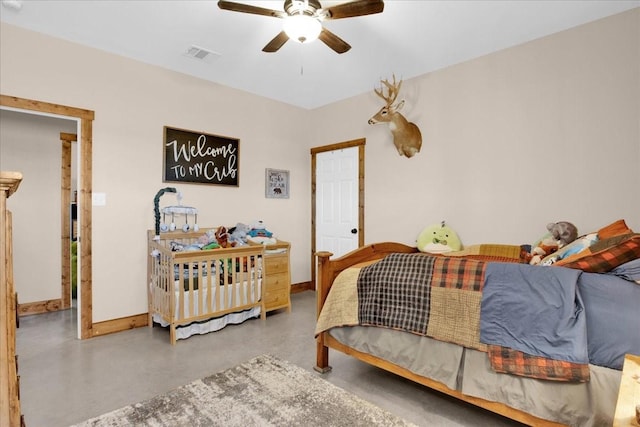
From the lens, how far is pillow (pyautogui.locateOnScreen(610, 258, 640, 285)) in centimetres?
147

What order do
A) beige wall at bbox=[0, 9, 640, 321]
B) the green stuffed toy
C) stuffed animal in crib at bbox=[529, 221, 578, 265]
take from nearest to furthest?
stuffed animal in crib at bbox=[529, 221, 578, 265] < beige wall at bbox=[0, 9, 640, 321] < the green stuffed toy

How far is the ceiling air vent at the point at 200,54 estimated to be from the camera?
3148 mm

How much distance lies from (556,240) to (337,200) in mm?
2569

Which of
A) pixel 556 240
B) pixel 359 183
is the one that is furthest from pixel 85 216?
pixel 556 240

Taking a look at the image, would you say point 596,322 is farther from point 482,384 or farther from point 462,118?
point 462,118

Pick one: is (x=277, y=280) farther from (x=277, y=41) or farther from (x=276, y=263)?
(x=277, y=41)

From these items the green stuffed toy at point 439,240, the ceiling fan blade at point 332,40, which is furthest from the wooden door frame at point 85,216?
the green stuffed toy at point 439,240

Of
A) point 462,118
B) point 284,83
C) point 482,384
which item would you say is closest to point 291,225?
point 284,83

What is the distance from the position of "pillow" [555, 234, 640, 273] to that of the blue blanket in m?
0.12

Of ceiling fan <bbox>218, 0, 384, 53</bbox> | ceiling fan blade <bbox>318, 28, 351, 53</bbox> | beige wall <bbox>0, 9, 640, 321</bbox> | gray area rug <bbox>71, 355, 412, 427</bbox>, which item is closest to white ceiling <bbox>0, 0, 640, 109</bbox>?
beige wall <bbox>0, 9, 640, 321</bbox>

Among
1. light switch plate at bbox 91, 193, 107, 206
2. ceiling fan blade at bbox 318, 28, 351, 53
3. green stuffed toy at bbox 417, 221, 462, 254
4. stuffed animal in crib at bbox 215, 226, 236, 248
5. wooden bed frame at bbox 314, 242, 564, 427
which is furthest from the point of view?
stuffed animal in crib at bbox 215, 226, 236, 248

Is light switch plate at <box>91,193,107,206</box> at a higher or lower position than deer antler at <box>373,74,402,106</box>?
lower

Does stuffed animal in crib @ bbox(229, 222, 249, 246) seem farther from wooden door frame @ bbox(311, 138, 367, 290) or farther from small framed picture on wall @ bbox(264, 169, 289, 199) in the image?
wooden door frame @ bbox(311, 138, 367, 290)

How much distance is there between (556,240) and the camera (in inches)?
101
